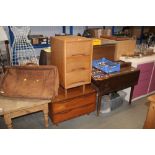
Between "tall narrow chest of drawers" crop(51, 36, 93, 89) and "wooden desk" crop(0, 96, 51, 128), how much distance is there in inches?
15.0

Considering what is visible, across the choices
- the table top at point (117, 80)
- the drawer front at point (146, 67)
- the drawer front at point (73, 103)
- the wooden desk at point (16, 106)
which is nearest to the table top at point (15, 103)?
the wooden desk at point (16, 106)

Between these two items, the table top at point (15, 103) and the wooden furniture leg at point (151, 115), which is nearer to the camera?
the wooden furniture leg at point (151, 115)

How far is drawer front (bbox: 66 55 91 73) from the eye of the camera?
5.63 feet

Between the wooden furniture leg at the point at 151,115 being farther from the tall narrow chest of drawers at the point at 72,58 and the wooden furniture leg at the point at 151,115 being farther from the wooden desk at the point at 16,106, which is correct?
the wooden desk at the point at 16,106

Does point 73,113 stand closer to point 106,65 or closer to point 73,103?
point 73,103

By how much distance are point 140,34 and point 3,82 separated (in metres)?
4.07

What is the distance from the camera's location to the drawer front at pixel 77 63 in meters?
1.72

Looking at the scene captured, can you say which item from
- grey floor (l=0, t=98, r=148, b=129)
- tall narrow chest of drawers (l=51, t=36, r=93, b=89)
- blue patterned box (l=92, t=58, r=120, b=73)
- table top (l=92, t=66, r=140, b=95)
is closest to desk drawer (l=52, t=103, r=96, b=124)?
grey floor (l=0, t=98, r=148, b=129)

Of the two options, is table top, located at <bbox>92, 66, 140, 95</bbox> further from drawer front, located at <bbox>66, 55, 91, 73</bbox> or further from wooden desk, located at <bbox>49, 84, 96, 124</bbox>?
drawer front, located at <bbox>66, 55, 91, 73</bbox>

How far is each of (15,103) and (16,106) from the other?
0.05 metres

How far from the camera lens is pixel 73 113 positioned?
6.77ft

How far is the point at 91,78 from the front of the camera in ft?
6.72

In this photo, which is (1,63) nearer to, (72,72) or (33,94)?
(33,94)
